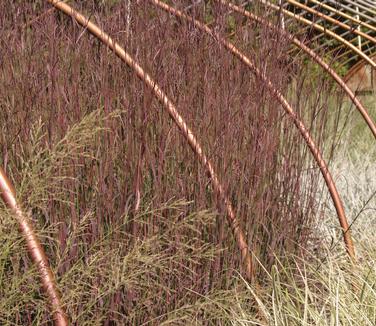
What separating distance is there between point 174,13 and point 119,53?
18.2 inches

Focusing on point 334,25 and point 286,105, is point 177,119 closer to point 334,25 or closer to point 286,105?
point 286,105

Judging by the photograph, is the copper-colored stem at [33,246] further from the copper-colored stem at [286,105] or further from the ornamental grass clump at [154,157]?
the copper-colored stem at [286,105]

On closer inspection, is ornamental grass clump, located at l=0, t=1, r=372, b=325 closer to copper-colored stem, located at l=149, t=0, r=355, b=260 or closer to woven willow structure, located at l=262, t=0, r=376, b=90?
copper-colored stem, located at l=149, t=0, r=355, b=260

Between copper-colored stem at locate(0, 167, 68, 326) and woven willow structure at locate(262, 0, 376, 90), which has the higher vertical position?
woven willow structure at locate(262, 0, 376, 90)

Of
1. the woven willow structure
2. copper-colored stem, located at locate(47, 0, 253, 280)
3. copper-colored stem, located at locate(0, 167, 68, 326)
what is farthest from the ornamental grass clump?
the woven willow structure

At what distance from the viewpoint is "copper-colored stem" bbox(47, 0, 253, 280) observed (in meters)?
2.58

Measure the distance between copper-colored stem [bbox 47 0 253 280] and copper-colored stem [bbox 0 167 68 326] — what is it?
78 centimetres

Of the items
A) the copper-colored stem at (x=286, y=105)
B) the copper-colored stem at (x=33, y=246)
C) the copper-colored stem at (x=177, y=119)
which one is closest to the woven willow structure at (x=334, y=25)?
the copper-colored stem at (x=286, y=105)

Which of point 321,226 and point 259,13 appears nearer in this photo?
point 259,13

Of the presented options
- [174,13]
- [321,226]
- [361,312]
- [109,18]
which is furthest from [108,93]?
[321,226]

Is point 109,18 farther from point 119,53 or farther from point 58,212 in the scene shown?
point 58,212

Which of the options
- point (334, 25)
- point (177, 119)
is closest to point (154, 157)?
point (177, 119)

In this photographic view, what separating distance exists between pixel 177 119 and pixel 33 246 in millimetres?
836

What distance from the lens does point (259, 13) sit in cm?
326
